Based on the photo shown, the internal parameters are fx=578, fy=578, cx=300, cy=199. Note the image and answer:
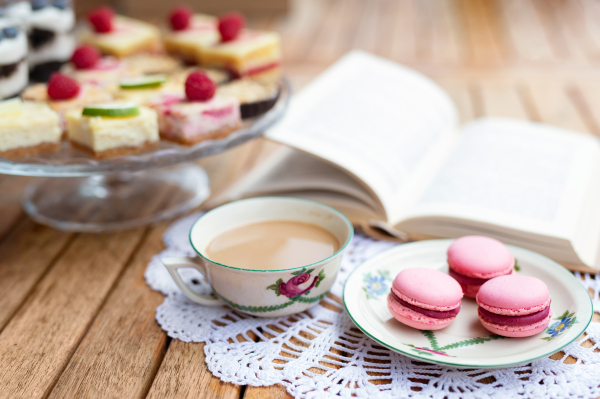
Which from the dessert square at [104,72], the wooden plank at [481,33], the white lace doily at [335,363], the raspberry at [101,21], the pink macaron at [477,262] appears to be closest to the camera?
the white lace doily at [335,363]

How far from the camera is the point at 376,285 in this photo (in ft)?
2.75

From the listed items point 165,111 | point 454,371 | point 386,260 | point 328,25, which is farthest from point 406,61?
point 454,371

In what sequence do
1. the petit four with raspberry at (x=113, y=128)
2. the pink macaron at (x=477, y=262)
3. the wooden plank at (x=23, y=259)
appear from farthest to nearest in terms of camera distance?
the petit four with raspberry at (x=113, y=128) → the wooden plank at (x=23, y=259) → the pink macaron at (x=477, y=262)

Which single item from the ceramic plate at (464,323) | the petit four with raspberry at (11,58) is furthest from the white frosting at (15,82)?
the ceramic plate at (464,323)

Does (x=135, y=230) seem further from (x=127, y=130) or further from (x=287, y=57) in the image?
(x=287, y=57)

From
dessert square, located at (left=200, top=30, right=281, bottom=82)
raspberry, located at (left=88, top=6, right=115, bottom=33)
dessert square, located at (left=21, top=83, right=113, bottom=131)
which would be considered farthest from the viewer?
raspberry, located at (left=88, top=6, right=115, bottom=33)

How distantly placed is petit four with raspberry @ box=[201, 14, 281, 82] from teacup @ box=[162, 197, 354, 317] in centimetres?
62

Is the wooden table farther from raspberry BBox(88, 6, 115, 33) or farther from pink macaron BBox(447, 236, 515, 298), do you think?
raspberry BBox(88, 6, 115, 33)

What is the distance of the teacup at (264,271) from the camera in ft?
2.56

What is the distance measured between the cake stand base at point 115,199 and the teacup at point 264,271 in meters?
0.30

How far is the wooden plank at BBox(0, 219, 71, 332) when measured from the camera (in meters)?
0.93

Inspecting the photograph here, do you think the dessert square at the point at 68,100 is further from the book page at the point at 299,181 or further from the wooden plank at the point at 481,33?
the wooden plank at the point at 481,33

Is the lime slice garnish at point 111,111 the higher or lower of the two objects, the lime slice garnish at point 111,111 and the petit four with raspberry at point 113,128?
the higher

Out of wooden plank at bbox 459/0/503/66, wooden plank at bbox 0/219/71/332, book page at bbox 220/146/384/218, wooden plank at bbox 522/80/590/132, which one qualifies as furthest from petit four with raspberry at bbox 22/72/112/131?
wooden plank at bbox 459/0/503/66
